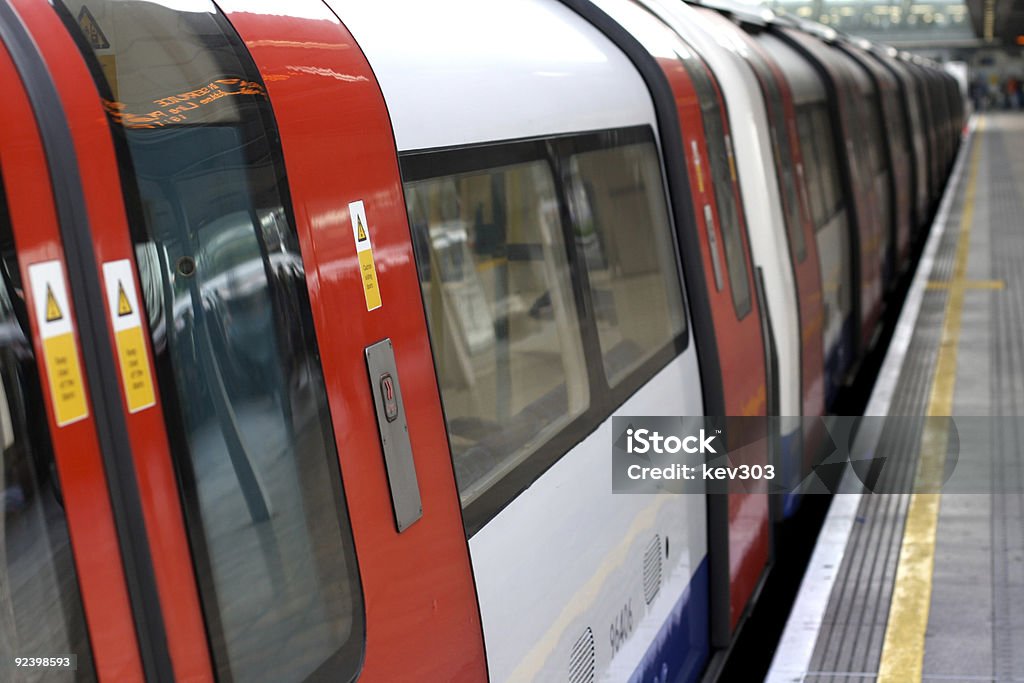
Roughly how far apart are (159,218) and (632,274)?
2.08 m

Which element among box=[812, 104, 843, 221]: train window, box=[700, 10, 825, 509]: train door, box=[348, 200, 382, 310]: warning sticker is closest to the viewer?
box=[348, 200, 382, 310]: warning sticker

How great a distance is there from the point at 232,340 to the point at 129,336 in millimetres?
223

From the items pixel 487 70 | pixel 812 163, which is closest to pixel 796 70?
pixel 812 163

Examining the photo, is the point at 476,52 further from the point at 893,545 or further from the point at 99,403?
the point at 893,545

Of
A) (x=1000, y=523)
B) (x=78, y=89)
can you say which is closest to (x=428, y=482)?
(x=78, y=89)

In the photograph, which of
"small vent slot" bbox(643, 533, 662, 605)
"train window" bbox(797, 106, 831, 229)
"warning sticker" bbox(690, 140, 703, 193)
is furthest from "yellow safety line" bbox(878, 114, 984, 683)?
"warning sticker" bbox(690, 140, 703, 193)

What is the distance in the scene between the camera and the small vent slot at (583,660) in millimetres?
2723

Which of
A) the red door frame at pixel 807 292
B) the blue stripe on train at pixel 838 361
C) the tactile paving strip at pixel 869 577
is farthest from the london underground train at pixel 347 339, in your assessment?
the blue stripe on train at pixel 838 361

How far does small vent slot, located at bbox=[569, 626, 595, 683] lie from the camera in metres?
2.72

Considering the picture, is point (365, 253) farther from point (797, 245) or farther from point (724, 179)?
point (797, 245)

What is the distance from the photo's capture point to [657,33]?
4.06 metres

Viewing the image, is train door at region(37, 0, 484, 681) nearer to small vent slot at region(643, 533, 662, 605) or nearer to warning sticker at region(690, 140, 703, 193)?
small vent slot at region(643, 533, 662, 605)

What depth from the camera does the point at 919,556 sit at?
5012 millimetres

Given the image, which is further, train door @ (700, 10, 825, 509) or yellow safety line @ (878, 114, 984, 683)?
train door @ (700, 10, 825, 509)
